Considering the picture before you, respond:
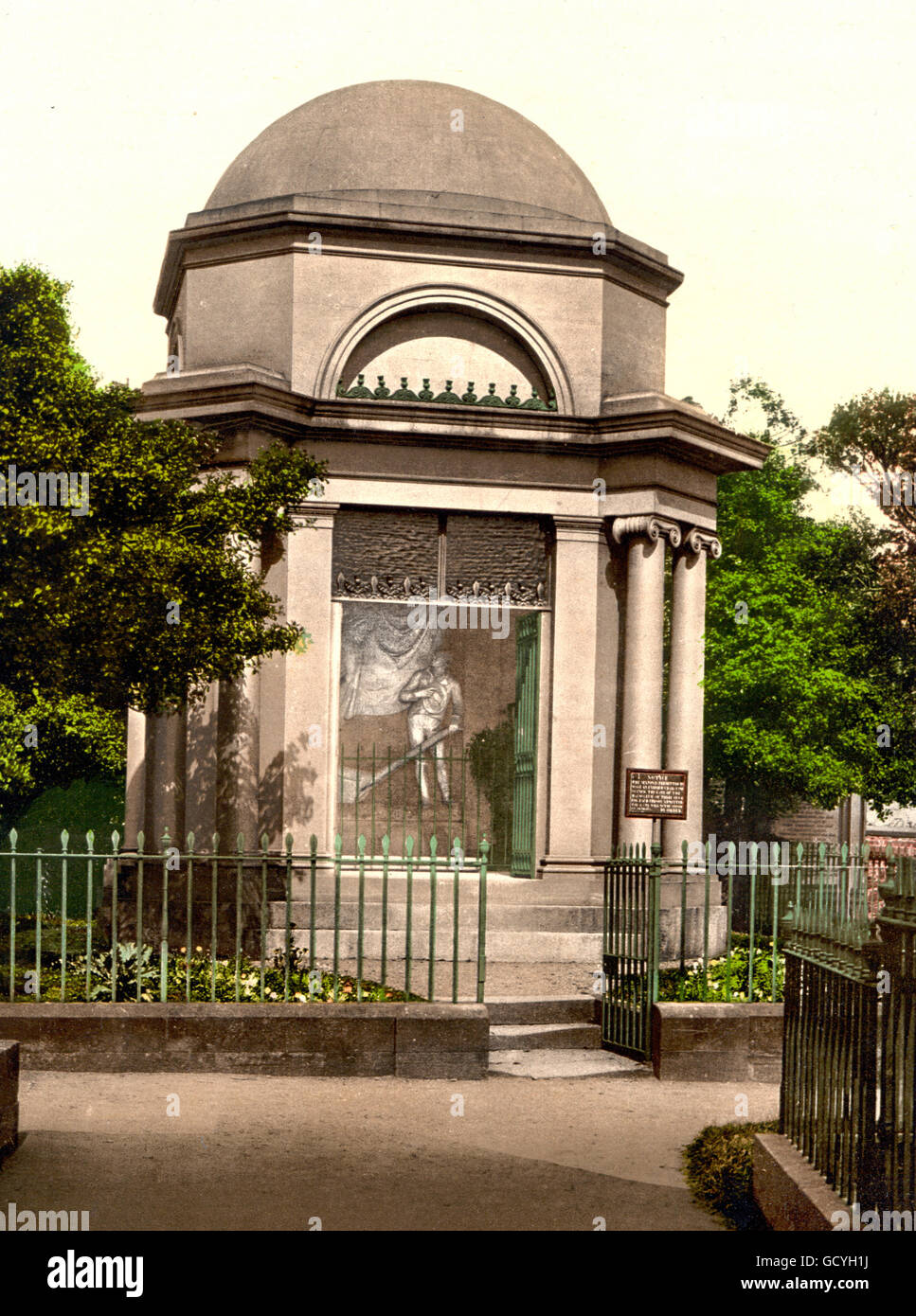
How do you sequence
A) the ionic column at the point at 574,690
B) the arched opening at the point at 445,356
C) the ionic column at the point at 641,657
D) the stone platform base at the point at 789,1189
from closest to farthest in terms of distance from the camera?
the stone platform base at the point at 789,1189 < the ionic column at the point at 574,690 < the ionic column at the point at 641,657 < the arched opening at the point at 445,356

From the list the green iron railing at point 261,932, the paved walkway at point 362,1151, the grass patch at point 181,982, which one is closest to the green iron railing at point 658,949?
the paved walkway at point 362,1151

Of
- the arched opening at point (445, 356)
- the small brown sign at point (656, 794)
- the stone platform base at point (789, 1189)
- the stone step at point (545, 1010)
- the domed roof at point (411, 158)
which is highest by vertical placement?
the domed roof at point (411, 158)

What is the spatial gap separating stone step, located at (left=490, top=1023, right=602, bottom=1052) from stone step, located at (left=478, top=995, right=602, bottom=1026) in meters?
0.18

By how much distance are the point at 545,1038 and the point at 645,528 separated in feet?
22.8

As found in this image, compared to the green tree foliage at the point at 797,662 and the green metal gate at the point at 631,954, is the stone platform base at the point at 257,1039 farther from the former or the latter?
the green tree foliage at the point at 797,662

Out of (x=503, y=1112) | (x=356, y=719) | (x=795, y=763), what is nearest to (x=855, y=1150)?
(x=503, y=1112)

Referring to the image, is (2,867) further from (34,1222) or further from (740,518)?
(34,1222)

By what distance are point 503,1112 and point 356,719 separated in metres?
10.4

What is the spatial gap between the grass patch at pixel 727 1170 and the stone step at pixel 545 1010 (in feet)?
14.9

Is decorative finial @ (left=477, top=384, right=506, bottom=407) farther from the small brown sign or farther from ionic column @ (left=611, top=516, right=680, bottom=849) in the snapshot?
the small brown sign

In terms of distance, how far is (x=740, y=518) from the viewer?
114 ft

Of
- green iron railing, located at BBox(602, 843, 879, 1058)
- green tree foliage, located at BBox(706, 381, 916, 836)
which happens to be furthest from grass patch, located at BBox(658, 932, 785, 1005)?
green tree foliage, located at BBox(706, 381, 916, 836)

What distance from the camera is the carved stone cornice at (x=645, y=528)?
1852 cm

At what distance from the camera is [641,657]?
60.9ft
